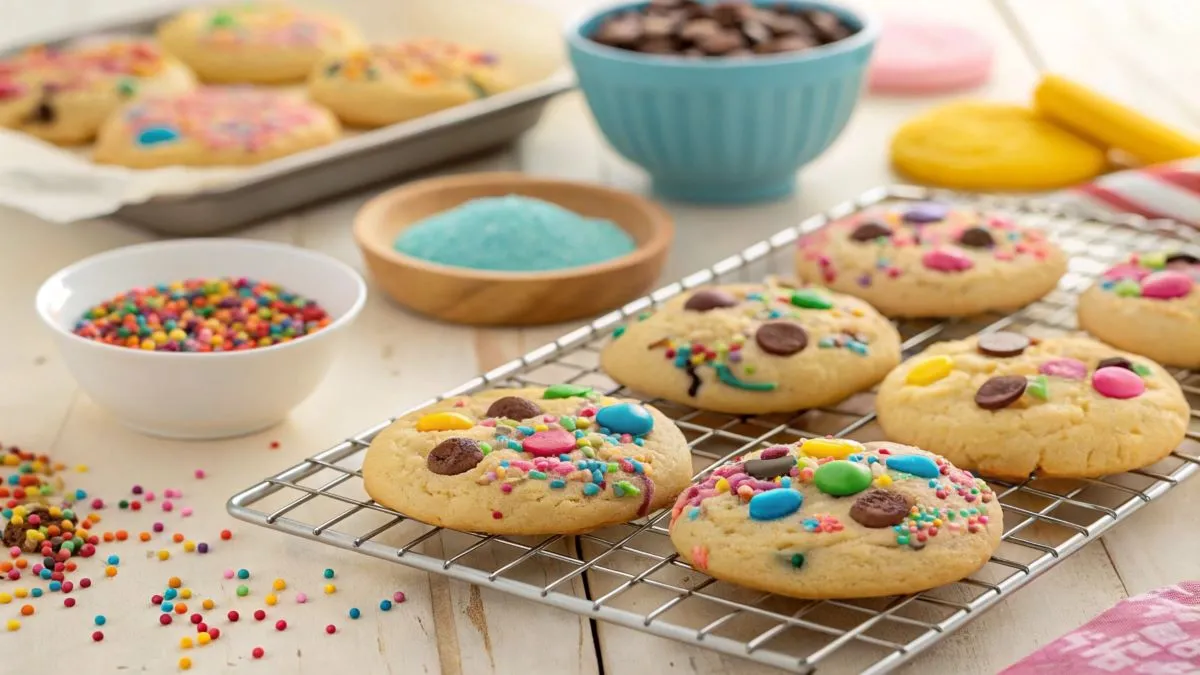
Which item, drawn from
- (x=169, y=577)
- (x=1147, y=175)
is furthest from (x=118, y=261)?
(x=1147, y=175)

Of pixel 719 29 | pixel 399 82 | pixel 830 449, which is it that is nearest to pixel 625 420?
pixel 830 449

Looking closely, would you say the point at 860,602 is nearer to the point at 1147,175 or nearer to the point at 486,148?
the point at 1147,175

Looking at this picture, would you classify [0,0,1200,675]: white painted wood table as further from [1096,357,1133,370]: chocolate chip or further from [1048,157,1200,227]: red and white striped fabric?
[1048,157,1200,227]: red and white striped fabric

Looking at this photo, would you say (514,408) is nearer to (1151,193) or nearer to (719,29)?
(719,29)

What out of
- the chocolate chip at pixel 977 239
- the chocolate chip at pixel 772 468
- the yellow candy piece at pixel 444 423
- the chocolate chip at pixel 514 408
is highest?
the chocolate chip at pixel 772 468

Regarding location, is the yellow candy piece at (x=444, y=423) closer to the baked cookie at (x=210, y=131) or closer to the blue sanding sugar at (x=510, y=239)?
the blue sanding sugar at (x=510, y=239)

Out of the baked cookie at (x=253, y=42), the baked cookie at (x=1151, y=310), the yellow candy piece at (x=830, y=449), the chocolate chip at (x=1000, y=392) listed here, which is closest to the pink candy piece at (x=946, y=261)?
the baked cookie at (x=1151, y=310)

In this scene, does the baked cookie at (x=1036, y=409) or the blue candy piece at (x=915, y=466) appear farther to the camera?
the baked cookie at (x=1036, y=409)
